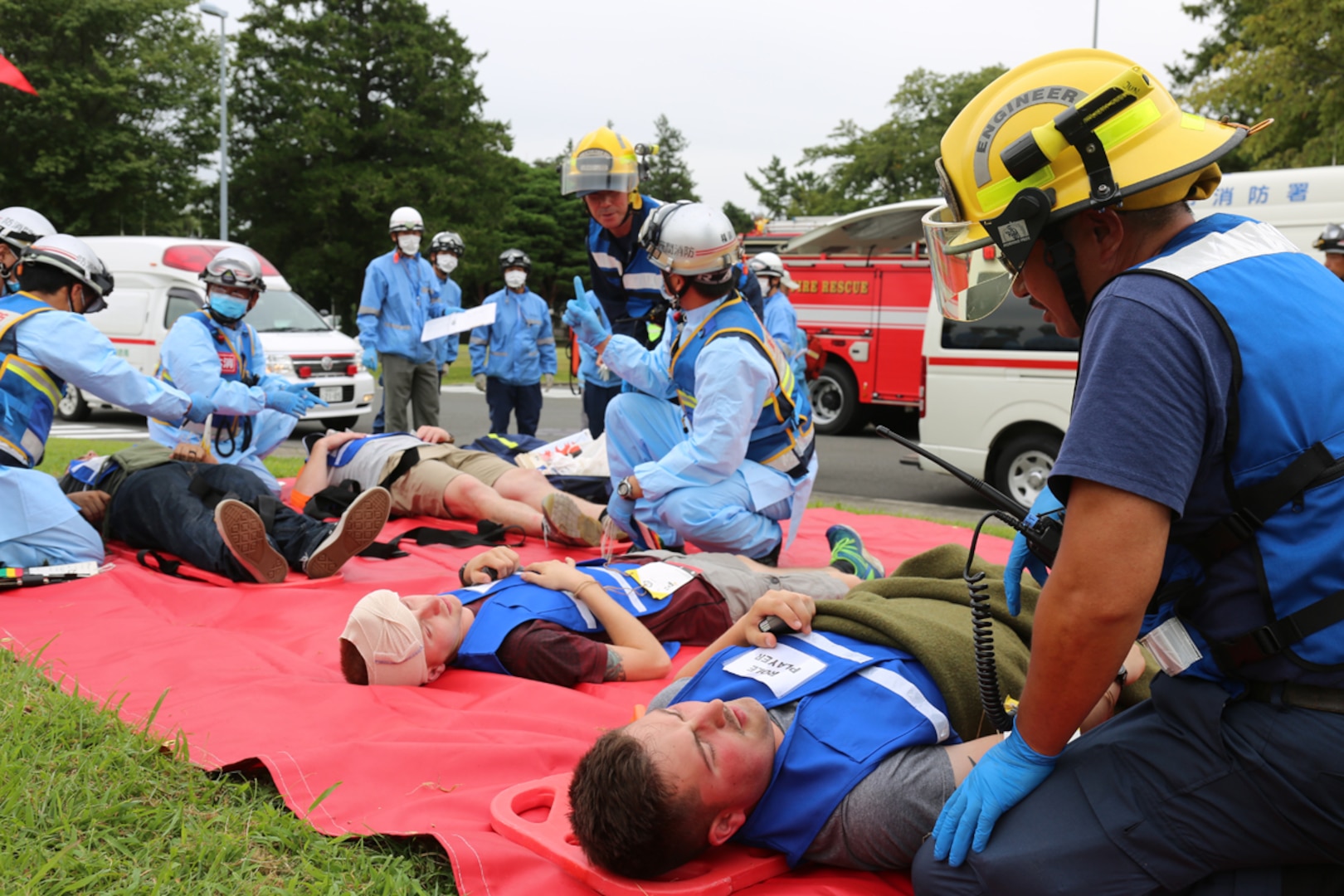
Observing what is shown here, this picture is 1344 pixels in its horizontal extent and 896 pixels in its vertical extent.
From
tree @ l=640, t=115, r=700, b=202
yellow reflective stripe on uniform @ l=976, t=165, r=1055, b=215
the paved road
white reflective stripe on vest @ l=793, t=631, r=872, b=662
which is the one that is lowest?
the paved road

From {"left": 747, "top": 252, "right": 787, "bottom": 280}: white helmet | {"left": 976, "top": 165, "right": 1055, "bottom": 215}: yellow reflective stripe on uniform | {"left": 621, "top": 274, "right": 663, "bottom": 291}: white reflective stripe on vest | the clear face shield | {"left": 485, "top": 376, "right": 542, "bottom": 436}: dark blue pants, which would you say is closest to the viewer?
{"left": 976, "top": 165, "right": 1055, "bottom": 215}: yellow reflective stripe on uniform

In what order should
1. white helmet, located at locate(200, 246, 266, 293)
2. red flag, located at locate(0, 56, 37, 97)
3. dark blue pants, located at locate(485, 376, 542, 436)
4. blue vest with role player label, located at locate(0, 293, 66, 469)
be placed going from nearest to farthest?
blue vest with role player label, located at locate(0, 293, 66, 469) → white helmet, located at locate(200, 246, 266, 293) → red flag, located at locate(0, 56, 37, 97) → dark blue pants, located at locate(485, 376, 542, 436)

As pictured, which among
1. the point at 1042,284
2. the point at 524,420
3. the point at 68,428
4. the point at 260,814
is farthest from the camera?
the point at 68,428

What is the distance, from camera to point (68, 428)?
13.6m

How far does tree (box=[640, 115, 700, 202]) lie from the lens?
6631 cm

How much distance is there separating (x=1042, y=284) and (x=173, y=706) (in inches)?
110

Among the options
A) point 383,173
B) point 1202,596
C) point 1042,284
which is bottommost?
point 1202,596

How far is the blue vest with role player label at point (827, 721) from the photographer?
93.5 inches

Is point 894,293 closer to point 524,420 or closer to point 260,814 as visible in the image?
point 524,420

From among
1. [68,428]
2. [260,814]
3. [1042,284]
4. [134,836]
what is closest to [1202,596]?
[1042,284]

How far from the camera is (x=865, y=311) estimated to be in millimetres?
13922

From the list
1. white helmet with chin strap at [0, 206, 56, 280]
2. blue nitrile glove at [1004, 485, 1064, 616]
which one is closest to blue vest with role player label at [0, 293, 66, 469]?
white helmet with chin strap at [0, 206, 56, 280]

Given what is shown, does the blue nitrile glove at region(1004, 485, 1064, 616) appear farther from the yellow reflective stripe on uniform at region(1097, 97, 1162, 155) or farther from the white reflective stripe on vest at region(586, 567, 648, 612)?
the white reflective stripe on vest at region(586, 567, 648, 612)

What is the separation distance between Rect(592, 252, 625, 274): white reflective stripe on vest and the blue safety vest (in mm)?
A: 2318
